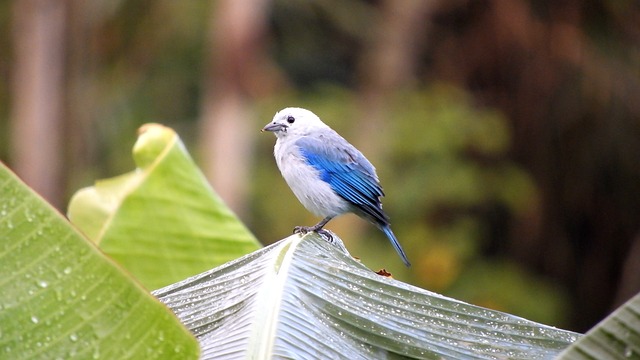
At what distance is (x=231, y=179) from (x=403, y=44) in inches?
114

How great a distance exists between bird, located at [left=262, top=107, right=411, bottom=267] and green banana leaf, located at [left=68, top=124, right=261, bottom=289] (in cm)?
33

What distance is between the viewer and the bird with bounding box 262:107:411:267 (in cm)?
421

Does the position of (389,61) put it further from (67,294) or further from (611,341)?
(611,341)

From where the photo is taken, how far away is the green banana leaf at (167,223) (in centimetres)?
399

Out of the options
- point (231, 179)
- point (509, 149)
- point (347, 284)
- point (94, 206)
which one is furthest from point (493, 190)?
point (347, 284)

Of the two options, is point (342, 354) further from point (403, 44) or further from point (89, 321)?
point (403, 44)

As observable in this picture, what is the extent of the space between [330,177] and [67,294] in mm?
2019

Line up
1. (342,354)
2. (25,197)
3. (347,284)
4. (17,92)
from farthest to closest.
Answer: (17,92)
(347,284)
(342,354)
(25,197)

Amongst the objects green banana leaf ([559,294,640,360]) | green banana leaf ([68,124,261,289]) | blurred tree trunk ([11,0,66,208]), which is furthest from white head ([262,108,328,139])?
blurred tree trunk ([11,0,66,208])

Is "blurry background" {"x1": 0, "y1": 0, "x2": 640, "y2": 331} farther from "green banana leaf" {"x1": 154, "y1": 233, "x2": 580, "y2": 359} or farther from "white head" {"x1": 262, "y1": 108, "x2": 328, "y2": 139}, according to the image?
"green banana leaf" {"x1": 154, "y1": 233, "x2": 580, "y2": 359}

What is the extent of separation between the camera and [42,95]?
1023 centimetres

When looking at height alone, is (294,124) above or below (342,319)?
above

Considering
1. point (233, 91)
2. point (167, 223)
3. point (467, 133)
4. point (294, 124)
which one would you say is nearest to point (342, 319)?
point (167, 223)

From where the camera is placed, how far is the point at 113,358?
236 cm
